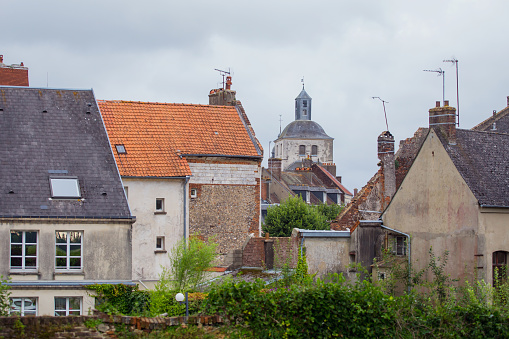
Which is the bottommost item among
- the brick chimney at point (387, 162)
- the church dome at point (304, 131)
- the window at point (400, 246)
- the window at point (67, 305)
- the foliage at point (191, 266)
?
the window at point (67, 305)

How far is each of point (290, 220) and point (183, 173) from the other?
18.6m

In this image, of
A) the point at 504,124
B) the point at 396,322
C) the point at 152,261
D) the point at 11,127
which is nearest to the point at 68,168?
the point at 11,127

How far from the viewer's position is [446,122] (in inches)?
1123

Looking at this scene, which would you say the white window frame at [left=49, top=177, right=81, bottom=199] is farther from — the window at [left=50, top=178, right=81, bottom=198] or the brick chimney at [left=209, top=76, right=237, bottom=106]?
the brick chimney at [left=209, top=76, right=237, bottom=106]

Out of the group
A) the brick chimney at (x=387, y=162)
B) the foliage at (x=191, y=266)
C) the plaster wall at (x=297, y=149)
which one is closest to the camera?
the foliage at (x=191, y=266)

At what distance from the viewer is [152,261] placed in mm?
34281

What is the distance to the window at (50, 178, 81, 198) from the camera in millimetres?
26734

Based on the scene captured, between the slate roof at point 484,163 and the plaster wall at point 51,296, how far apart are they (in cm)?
1241

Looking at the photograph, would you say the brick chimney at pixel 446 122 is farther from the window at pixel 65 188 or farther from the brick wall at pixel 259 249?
the window at pixel 65 188

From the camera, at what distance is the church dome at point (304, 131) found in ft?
503

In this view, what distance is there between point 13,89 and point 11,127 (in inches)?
83.5

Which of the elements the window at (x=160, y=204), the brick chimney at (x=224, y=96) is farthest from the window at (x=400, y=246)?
the brick chimney at (x=224, y=96)

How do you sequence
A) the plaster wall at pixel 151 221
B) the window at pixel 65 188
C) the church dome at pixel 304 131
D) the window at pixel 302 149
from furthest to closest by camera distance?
1. the church dome at pixel 304 131
2. the window at pixel 302 149
3. the plaster wall at pixel 151 221
4. the window at pixel 65 188

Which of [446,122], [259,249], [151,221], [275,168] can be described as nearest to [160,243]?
[151,221]
